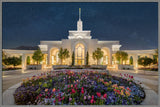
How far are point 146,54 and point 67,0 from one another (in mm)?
31482

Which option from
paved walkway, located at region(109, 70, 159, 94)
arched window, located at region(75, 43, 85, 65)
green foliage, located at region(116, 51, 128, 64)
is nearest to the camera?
paved walkway, located at region(109, 70, 159, 94)

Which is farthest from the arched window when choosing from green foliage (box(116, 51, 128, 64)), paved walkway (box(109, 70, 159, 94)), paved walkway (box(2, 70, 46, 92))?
paved walkway (box(2, 70, 46, 92))

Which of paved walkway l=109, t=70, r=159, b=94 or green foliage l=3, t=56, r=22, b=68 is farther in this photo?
green foliage l=3, t=56, r=22, b=68

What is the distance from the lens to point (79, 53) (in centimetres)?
2597

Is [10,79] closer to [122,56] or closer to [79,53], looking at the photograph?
[79,53]

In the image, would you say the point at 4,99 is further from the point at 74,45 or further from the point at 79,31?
the point at 79,31

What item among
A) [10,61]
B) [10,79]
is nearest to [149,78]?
[10,79]

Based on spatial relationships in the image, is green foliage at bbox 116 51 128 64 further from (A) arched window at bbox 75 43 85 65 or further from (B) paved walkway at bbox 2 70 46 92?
(B) paved walkway at bbox 2 70 46 92

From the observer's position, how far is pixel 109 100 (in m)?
2.62

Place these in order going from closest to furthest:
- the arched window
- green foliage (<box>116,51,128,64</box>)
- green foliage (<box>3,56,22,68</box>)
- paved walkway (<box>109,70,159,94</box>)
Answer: paved walkway (<box>109,70,159,94</box>) < green foliage (<box>3,56,22,68</box>) < green foliage (<box>116,51,128,64</box>) < the arched window

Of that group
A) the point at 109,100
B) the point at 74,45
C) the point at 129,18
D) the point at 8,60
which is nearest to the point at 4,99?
the point at 109,100

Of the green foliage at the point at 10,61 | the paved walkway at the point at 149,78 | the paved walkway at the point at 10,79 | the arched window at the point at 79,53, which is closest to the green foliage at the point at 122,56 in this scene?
the paved walkway at the point at 149,78

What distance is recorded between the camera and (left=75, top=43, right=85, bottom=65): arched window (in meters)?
25.5

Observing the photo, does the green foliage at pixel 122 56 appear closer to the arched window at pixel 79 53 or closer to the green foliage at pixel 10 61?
the arched window at pixel 79 53
